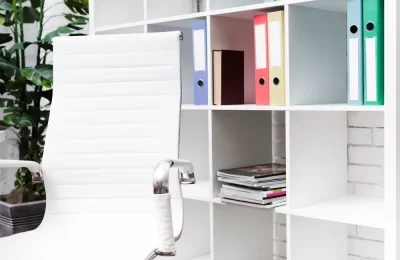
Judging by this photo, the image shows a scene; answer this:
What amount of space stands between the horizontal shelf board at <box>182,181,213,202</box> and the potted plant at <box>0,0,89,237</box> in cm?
93

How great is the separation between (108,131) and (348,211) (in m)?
0.86

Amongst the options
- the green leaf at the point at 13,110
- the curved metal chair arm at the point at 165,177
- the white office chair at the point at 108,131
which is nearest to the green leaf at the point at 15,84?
the green leaf at the point at 13,110

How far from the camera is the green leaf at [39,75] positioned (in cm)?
275

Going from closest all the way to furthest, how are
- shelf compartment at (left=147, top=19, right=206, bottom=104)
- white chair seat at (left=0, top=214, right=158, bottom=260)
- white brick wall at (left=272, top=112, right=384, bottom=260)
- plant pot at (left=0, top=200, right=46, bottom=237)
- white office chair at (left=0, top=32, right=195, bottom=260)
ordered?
white chair seat at (left=0, top=214, right=158, bottom=260) → white office chair at (left=0, top=32, right=195, bottom=260) → white brick wall at (left=272, top=112, right=384, bottom=260) → shelf compartment at (left=147, top=19, right=206, bottom=104) → plant pot at (left=0, top=200, right=46, bottom=237)

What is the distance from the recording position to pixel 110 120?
1927 millimetres

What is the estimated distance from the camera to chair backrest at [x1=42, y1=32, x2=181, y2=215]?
1867mm

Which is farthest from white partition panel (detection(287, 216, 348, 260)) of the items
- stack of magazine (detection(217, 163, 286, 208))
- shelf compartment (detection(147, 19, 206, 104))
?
shelf compartment (detection(147, 19, 206, 104))

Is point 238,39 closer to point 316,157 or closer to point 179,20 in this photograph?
point 179,20

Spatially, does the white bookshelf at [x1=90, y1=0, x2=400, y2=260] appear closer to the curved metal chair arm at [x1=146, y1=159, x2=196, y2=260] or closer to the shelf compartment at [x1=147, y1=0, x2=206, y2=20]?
the shelf compartment at [x1=147, y1=0, x2=206, y2=20]

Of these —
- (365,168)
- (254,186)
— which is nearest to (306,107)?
(254,186)

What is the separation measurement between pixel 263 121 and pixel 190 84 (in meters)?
0.42

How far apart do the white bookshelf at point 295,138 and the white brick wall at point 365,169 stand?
0.06 meters

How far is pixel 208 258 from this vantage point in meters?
2.46

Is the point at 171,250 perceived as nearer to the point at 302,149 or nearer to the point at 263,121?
the point at 302,149
